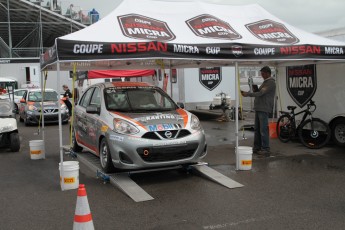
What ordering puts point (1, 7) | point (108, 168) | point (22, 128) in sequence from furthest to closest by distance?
point (1, 7), point (22, 128), point (108, 168)

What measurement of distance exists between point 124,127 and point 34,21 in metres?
43.7

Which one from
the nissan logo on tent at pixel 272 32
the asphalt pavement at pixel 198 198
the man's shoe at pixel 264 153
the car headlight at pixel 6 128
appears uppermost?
the nissan logo on tent at pixel 272 32

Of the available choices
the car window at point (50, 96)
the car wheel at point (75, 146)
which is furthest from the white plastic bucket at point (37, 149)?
the car window at point (50, 96)

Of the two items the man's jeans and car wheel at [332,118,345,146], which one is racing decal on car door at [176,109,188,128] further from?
car wheel at [332,118,345,146]

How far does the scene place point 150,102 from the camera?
8055mm

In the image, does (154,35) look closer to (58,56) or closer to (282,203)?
(58,56)

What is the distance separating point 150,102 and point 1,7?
40.3 meters

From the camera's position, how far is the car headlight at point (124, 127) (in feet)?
22.4

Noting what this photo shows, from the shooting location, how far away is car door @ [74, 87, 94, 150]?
8484 millimetres

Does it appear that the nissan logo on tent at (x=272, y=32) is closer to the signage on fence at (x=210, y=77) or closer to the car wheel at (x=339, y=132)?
the car wheel at (x=339, y=132)

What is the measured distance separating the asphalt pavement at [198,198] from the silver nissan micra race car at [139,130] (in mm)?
459

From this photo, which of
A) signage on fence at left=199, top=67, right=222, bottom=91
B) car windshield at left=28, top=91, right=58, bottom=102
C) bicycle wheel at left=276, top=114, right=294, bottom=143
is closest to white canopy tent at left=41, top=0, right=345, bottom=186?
bicycle wheel at left=276, top=114, right=294, bottom=143

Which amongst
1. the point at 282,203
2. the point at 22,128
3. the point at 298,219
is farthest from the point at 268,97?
the point at 22,128

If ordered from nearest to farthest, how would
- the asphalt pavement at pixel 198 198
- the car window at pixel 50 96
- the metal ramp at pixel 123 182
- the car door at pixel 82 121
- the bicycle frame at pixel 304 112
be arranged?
1. the asphalt pavement at pixel 198 198
2. the metal ramp at pixel 123 182
3. the car door at pixel 82 121
4. the bicycle frame at pixel 304 112
5. the car window at pixel 50 96
